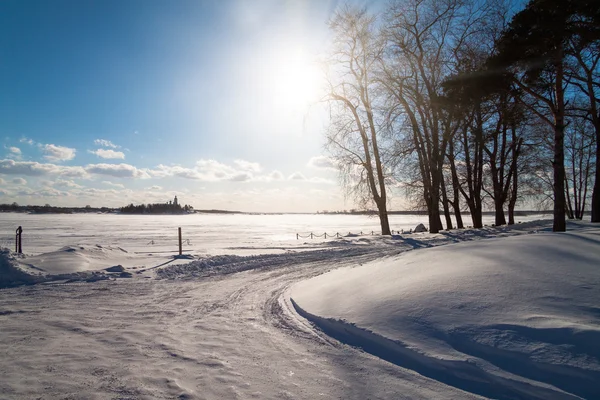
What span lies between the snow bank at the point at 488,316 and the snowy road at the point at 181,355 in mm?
312

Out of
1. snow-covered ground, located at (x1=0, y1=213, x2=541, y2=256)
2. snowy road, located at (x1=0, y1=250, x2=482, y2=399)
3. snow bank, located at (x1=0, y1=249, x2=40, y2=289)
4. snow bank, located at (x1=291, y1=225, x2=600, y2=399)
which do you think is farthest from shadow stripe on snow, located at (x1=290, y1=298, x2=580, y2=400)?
snow-covered ground, located at (x1=0, y1=213, x2=541, y2=256)

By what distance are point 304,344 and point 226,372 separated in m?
1.09

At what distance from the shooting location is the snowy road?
297 centimetres

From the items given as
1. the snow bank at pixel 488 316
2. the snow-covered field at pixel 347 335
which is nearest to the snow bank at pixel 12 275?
the snow-covered field at pixel 347 335

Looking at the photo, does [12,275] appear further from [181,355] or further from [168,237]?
[168,237]

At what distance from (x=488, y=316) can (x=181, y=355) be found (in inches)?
137

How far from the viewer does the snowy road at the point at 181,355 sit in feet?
9.75

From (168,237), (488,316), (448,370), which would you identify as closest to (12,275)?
(448,370)

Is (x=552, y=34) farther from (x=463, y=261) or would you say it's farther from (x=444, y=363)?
(x=444, y=363)

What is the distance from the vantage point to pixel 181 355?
3.75 metres

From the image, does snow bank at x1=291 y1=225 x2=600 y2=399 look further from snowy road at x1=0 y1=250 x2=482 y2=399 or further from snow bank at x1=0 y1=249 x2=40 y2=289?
snow bank at x1=0 y1=249 x2=40 y2=289

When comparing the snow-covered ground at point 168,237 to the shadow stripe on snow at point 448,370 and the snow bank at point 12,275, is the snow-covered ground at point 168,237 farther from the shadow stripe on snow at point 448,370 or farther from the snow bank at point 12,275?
the shadow stripe on snow at point 448,370

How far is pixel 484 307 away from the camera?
12.6 ft

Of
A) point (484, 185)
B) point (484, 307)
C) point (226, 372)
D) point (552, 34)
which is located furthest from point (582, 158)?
point (226, 372)
